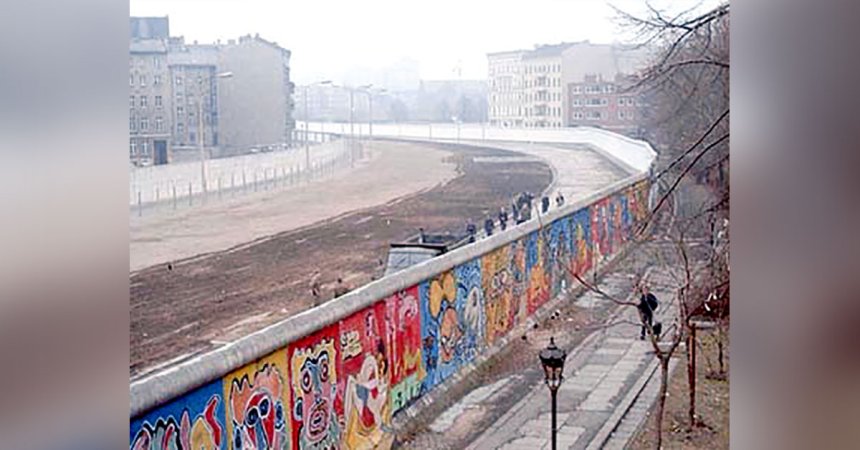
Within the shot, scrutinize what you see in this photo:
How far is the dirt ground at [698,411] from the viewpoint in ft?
5.48

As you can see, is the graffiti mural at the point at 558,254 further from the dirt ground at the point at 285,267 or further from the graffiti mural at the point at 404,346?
the graffiti mural at the point at 404,346

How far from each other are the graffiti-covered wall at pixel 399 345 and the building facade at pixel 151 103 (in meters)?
0.51

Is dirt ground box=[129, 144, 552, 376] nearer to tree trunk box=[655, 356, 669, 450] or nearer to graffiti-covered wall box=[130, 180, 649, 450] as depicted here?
graffiti-covered wall box=[130, 180, 649, 450]

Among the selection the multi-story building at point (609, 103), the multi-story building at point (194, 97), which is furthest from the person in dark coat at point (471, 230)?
the multi-story building at point (194, 97)

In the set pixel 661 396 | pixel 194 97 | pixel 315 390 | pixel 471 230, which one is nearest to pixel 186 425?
pixel 315 390

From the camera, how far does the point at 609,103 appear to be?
2.08 m

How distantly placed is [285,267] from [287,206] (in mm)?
153
